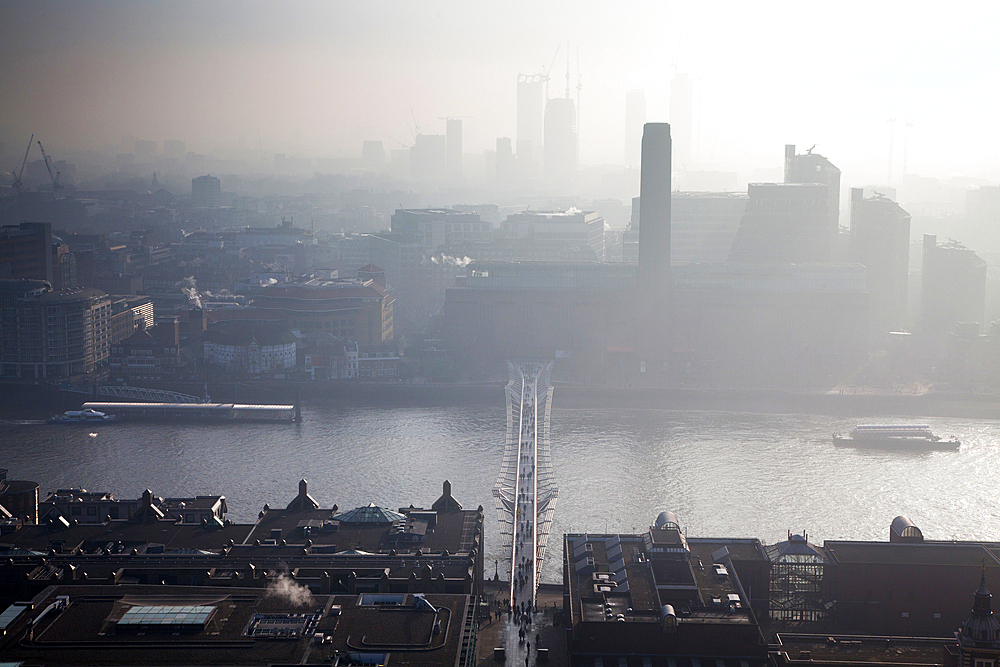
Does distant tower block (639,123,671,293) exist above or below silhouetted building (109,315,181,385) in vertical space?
above

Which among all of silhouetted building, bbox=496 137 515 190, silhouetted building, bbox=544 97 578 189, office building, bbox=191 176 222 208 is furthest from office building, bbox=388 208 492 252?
silhouetted building, bbox=496 137 515 190

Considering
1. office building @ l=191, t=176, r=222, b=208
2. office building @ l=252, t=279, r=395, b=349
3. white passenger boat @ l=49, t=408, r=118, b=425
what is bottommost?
white passenger boat @ l=49, t=408, r=118, b=425

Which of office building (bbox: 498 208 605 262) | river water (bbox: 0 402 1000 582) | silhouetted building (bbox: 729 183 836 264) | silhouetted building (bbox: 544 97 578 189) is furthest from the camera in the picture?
silhouetted building (bbox: 544 97 578 189)

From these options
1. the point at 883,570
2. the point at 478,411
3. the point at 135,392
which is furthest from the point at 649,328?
the point at 883,570

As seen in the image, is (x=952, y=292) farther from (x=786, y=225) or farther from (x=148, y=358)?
(x=148, y=358)

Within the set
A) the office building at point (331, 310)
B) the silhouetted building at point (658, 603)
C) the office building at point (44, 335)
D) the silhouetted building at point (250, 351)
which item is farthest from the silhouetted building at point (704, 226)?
the silhouetted building at point (658, 603)

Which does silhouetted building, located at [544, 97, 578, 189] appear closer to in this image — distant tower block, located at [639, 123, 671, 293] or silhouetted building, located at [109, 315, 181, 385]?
distant tower block, located at [639, 123, 671, 293]

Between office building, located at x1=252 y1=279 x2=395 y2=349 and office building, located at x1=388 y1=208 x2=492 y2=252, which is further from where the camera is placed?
office building, located at x1=388 y1=208 x2=492 y2=252

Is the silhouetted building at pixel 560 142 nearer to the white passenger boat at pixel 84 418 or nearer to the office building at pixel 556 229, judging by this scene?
the office building at pixel 556 229

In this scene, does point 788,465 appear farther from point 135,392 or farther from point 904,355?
point 135,392
